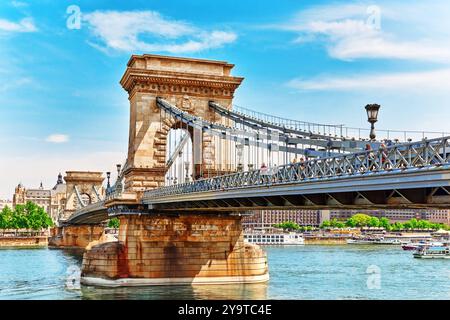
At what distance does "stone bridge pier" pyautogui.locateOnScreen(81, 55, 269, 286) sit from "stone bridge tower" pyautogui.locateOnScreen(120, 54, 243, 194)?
3.0 inches

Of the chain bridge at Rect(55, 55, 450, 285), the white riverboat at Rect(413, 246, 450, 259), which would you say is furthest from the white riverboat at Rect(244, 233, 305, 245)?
the chain bridge at Rect(55, 55, 450, 285)

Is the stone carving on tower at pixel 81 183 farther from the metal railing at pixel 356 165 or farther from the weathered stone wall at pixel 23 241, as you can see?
the metal railing at pixel 356 165

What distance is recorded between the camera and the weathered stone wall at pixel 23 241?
417ft

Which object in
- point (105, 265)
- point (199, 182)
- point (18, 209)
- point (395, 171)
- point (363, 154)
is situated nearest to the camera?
point (395, 171)

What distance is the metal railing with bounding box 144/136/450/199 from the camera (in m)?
21.5

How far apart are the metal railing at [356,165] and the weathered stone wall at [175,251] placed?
41.0 feet

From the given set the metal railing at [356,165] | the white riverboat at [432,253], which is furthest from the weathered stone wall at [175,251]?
the white riverboat at [432,253]

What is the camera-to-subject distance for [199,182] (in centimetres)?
4272

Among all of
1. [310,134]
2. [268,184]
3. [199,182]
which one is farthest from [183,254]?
[268,184]

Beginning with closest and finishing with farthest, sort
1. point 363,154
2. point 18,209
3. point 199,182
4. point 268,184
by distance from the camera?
point 363,154 → point 268,184 → point 199,182 → point 18,209

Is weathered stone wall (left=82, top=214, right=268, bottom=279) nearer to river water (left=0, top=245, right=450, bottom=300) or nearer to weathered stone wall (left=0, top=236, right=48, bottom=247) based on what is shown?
river water (left=0, top=245, right=450, bottom=300)

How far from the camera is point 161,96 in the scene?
57000mm
